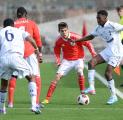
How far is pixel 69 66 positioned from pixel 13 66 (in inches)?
117

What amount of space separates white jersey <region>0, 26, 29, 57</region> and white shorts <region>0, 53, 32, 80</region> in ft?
0.30

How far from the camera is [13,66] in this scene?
48.3 feet

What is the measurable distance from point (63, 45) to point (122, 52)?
1.31 meters

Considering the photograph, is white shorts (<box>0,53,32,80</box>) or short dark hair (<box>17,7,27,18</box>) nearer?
white shorts (<box>0,53,32,80</box>)

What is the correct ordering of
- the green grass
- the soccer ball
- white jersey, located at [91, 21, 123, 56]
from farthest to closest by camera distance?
white jersey, located at [91, 21, 123, 56] → the soccer ball → the green grass

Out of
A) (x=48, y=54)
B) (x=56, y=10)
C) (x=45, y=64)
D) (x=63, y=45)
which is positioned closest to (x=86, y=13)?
(x=56, y=10)

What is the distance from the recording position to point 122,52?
56.5 ft

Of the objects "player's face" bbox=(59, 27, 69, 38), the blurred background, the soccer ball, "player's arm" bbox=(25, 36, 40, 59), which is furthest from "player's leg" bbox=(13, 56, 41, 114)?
the blurred background

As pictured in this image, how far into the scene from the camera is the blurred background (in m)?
39.2

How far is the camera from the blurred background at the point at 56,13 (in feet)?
129

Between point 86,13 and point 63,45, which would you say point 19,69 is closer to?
Answer: point 63,45

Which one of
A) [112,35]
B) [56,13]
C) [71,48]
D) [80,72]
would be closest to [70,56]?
[71,48]

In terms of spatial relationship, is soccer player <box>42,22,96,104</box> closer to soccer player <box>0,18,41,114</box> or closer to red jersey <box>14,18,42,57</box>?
red jersey <box>14,18,42,57</box>

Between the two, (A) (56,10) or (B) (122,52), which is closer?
(B) (122,52)
